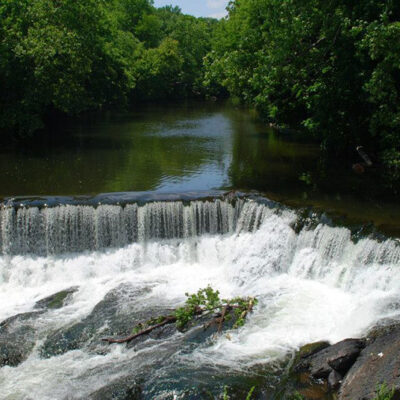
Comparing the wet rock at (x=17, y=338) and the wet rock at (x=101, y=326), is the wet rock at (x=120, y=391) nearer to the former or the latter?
the wet rock at (x=101, y=326)

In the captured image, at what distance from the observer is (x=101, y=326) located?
9.77 m

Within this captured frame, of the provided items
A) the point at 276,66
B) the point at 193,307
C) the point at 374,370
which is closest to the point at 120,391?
the point at 193,307

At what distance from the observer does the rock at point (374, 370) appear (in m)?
6.72

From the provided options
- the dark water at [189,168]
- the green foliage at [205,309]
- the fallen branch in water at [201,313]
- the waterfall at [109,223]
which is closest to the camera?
the fallen branch in water at [201,313]

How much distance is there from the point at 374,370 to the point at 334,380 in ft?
2.19

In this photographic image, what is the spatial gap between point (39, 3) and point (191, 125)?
11.0m

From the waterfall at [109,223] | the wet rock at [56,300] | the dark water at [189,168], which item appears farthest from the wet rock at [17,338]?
the dark water at [189,168]

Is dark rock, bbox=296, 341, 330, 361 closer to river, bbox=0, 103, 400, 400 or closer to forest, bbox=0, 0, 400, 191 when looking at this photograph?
river, bbox=0, 103, 400, 400

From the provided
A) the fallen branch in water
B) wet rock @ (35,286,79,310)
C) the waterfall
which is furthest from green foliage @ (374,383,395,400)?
wet rock @ (35,286,79,310)

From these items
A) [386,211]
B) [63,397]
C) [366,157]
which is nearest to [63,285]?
[63,397]

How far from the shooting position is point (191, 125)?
93.8 feet

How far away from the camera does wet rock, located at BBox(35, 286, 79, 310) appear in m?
10.7

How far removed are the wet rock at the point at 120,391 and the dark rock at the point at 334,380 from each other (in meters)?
2.94

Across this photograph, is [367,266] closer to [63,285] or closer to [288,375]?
[288,375]
